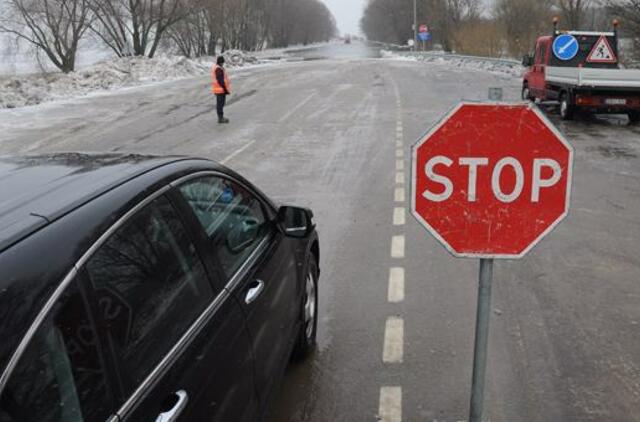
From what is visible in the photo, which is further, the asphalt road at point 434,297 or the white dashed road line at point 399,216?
the white dashed road line at point 399,216

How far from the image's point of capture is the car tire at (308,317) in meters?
4.21

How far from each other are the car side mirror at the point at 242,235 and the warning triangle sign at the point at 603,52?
17168mm

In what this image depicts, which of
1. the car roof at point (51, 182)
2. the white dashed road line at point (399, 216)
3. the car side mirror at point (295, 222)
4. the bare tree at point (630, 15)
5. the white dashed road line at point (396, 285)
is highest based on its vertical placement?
the bare tree at point (630, 15)

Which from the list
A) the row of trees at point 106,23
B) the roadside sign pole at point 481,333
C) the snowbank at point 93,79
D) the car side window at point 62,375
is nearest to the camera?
the car side window at point 62,375

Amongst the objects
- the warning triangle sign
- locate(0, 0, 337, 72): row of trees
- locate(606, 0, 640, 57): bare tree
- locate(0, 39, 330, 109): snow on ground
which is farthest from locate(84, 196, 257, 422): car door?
locate(0, 0, 337, 72): row of trees

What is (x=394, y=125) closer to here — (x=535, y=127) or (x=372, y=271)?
(x=372, y=271)

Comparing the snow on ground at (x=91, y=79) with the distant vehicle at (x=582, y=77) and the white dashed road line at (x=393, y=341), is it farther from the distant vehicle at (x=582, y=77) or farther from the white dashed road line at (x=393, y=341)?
the white dashed road line at (x=393, y=341)

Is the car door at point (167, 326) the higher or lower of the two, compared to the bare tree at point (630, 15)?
lower

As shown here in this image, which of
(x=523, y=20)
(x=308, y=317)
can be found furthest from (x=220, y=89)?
(x=523, y=20)

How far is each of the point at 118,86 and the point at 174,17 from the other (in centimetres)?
2080

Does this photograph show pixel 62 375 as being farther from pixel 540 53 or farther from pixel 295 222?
pixel 540 53

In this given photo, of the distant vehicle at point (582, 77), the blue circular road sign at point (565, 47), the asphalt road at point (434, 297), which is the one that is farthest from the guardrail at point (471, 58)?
the asphalt road at point (434, 297)

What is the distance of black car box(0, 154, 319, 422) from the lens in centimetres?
173

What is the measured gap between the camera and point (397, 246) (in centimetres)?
671
